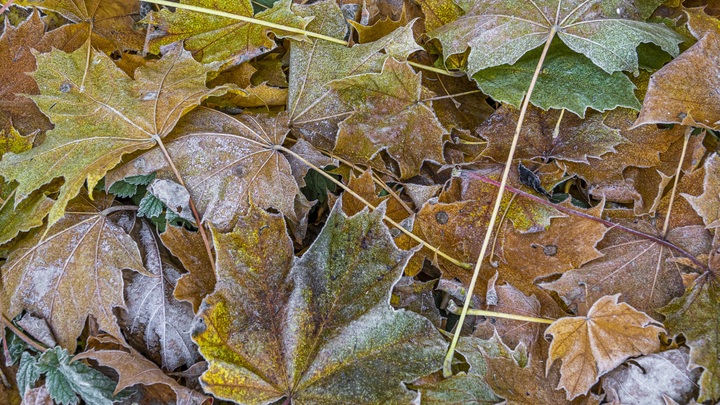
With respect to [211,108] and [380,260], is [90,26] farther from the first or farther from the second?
[380,260]

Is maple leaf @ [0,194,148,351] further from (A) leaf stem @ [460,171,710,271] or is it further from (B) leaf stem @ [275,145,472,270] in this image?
(A) leaf stem @ [460,171,710,271]

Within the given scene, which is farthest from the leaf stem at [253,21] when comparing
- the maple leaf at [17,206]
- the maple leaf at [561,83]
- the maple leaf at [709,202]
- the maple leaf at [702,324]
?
the maple leaf at [702,324]

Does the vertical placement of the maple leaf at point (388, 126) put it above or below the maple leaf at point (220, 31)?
below

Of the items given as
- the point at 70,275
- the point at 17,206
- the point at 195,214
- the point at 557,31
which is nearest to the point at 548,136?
the point at 557,31

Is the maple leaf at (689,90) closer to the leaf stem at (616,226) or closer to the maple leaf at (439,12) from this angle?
the leaf stem at (616,226)

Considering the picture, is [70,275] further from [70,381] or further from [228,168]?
[228,168]

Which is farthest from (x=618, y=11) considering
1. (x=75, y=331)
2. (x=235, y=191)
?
(x=75, y=331)
